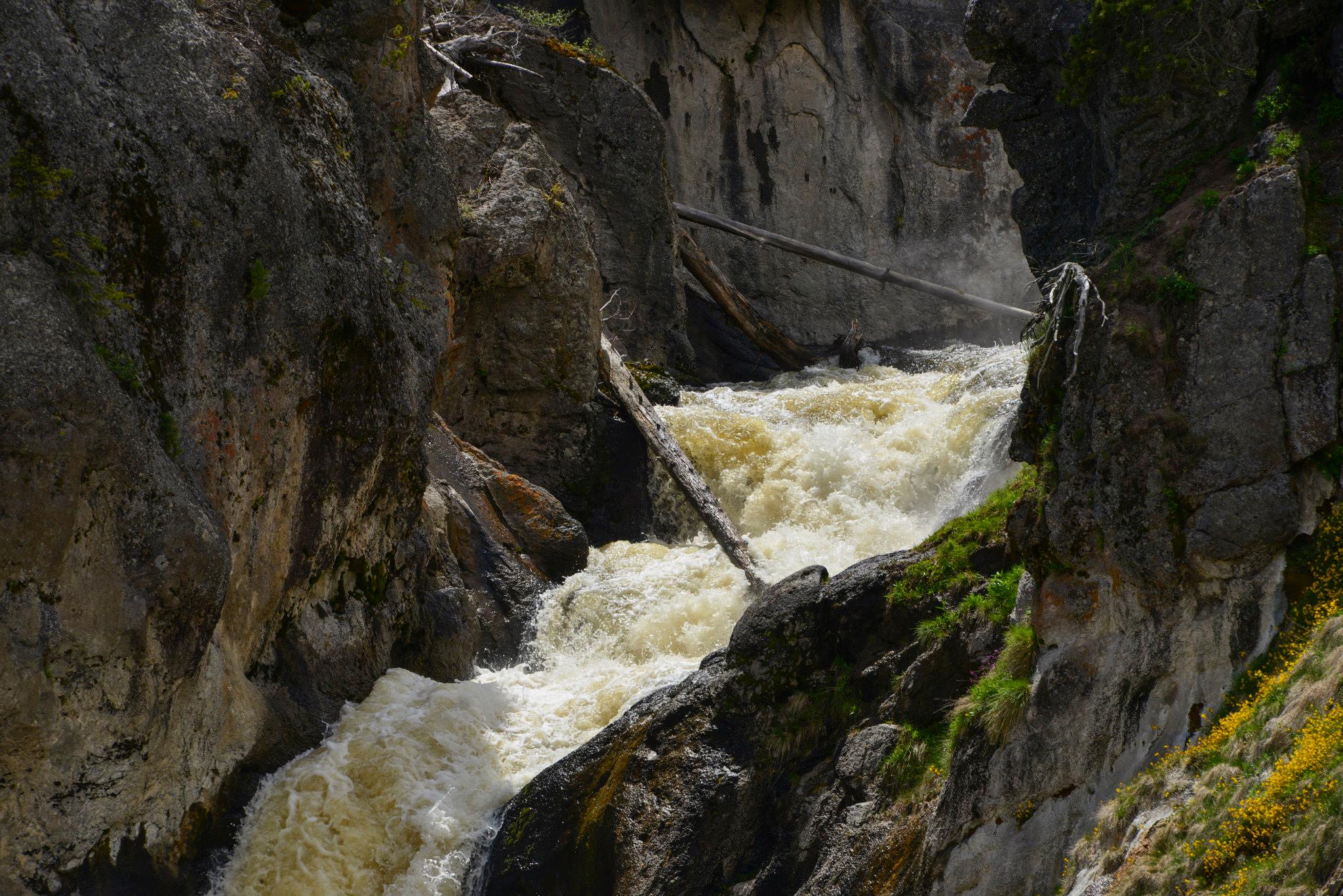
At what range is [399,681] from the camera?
1174 centimetres

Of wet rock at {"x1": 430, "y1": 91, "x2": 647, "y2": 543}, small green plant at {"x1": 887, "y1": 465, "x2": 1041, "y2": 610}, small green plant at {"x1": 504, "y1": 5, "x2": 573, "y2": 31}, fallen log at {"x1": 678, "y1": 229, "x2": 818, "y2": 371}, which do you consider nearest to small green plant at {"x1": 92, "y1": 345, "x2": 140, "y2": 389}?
small green plant at {"x1": 887, "y1": 465, "x2": 1041, "y2": 610}

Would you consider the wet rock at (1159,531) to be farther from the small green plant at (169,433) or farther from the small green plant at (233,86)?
the small green plant at (233,86)

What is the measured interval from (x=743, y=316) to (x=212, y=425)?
651 inches

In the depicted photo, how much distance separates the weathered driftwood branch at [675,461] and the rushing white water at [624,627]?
0.25m

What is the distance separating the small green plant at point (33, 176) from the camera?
760cm

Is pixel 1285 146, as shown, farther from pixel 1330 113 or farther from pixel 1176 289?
pixel 1176 289

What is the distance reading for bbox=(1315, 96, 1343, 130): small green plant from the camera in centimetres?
786

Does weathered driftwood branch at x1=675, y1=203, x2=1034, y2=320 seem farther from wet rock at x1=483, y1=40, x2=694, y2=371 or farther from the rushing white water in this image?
the rushing white water

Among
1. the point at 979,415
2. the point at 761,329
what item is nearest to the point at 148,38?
the point at 979,415

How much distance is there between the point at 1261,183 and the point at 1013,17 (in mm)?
3676

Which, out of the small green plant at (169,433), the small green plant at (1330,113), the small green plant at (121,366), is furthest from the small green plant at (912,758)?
the small green plant at (121,366)

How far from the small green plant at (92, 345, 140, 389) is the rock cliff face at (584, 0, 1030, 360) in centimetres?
2224

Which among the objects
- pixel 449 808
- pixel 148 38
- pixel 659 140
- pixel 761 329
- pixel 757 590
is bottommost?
pixel 449 808

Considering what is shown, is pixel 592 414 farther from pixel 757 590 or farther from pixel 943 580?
pixel 943 580
